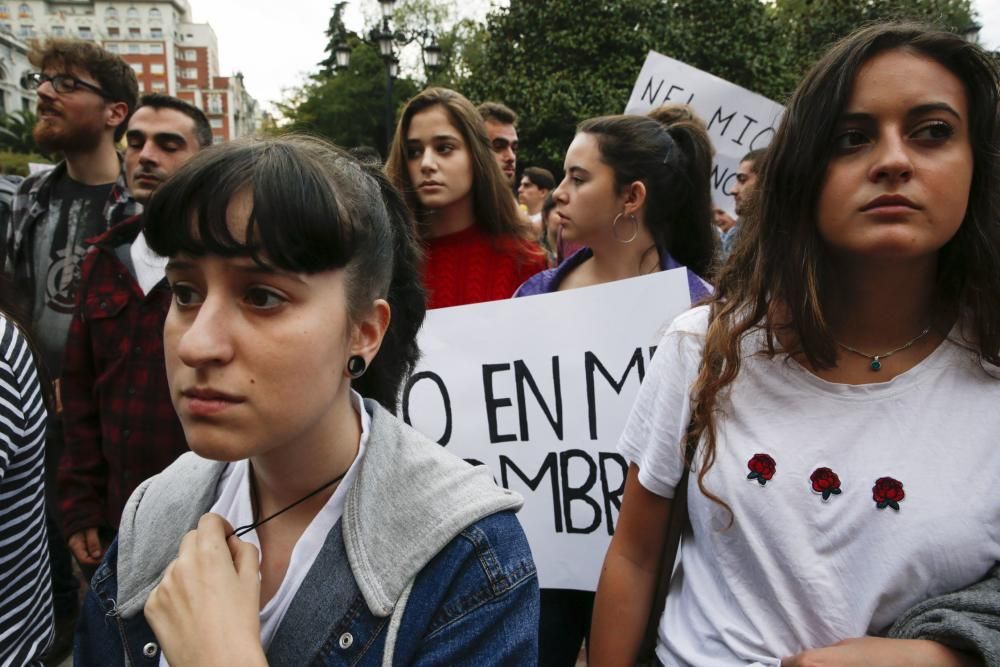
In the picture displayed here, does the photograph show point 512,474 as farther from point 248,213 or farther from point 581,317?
point 248,213

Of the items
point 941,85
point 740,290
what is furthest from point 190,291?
point 941,85

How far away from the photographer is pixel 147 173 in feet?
10.5

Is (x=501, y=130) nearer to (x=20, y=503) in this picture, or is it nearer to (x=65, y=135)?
(x=65, y=135)

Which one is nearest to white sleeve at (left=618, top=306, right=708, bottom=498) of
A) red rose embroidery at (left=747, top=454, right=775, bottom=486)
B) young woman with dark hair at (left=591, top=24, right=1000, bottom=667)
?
young woman with dark hair at (left=591, top=24, right=1000, bottom=667)

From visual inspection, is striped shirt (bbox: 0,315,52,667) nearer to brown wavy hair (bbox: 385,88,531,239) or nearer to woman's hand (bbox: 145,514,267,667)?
woman's hand (bbox: 145,514,267,667)

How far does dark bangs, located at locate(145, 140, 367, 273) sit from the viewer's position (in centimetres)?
120

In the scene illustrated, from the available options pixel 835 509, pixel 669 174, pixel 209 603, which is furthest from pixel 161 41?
pixel 835 509

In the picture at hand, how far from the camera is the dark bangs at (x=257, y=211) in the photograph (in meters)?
1.20

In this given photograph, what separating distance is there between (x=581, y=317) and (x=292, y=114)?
36.0m

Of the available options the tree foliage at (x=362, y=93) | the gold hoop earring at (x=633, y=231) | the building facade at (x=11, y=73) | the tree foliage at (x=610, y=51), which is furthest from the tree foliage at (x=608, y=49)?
the building facade at (x=11, y=73)

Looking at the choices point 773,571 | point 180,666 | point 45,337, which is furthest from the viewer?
point 45,337

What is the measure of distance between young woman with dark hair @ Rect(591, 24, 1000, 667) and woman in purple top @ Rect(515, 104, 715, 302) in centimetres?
121

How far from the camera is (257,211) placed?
120cm

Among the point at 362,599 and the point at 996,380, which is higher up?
the point at 996,380
